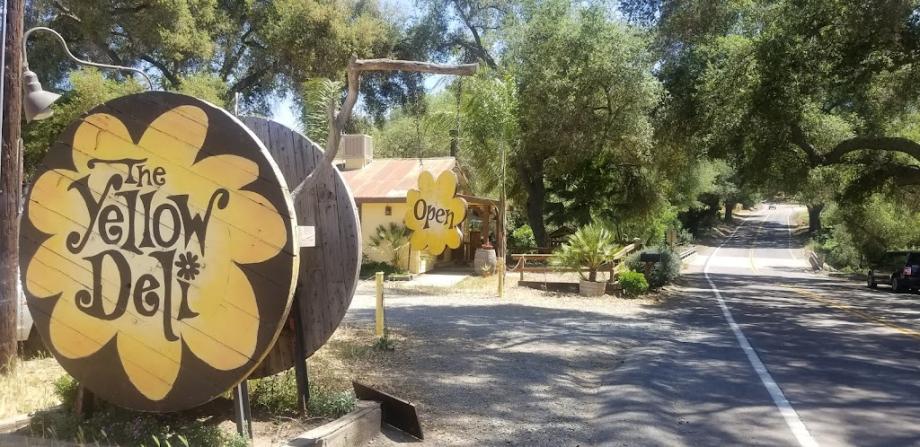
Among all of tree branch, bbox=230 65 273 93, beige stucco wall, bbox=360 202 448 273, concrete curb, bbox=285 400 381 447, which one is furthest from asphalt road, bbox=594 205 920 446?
tree branch, bbox=230 65 273 93

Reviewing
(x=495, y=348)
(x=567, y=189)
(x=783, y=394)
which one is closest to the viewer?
(x=783, y=394)

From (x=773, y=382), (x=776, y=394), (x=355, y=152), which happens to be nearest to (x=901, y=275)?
(x=355, y=152)

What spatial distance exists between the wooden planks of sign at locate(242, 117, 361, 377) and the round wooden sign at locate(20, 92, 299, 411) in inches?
45.1

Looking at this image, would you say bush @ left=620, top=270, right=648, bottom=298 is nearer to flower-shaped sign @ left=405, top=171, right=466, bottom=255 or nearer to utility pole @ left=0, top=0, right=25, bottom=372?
flower-shaped sign @ left=405, top=171, right=466, bottom=255

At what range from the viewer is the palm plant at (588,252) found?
18.9m

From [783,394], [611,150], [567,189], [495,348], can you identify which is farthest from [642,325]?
[567,189]

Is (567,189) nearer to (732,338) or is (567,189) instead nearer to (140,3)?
(140,3)

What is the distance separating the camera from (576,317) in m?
14.1

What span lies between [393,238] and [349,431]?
18691 millimetres

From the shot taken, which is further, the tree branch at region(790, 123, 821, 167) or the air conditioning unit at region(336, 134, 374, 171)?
the air conditioning unit at region(336, 134, 374, 171)

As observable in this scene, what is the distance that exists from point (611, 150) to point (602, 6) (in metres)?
5.26

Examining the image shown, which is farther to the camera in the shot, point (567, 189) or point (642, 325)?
point (567, 189)

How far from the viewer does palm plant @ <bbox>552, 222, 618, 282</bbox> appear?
18938mm

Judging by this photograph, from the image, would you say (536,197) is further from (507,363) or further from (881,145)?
(507,363)
